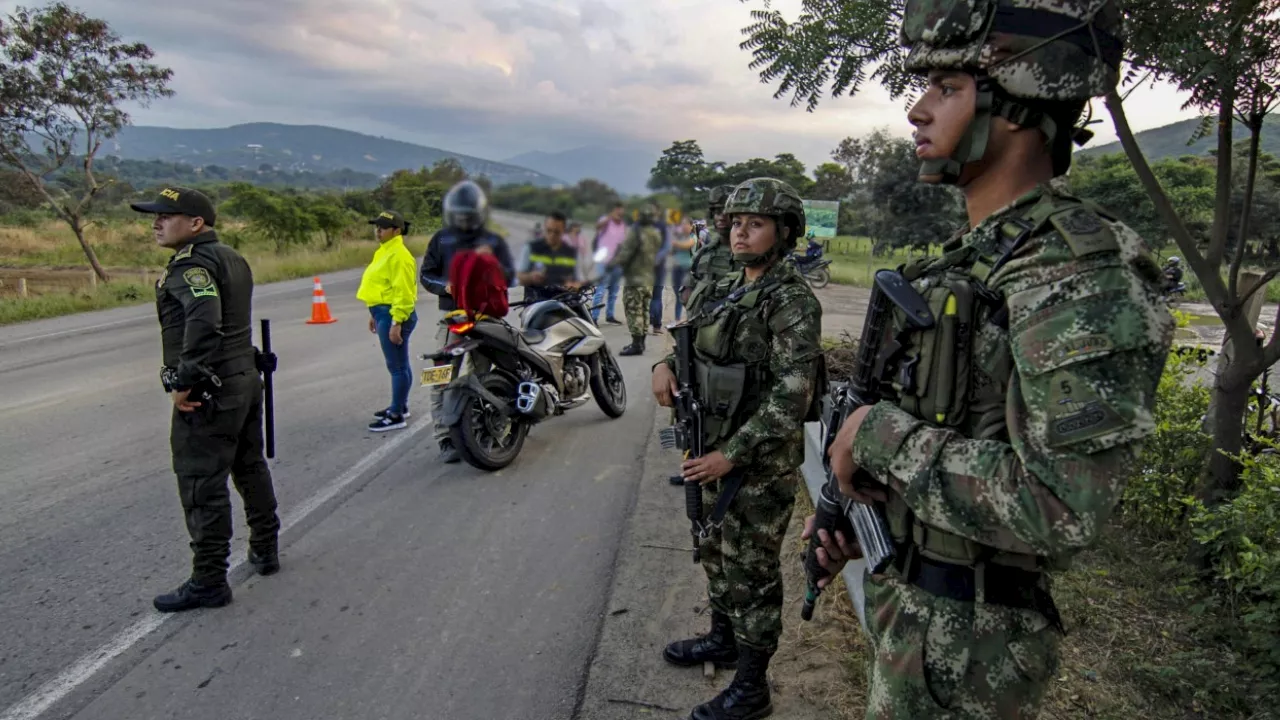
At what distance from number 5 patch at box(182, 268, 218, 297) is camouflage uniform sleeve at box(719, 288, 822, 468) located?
97.3 inches

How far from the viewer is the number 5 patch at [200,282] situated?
325cm

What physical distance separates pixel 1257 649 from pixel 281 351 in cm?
943

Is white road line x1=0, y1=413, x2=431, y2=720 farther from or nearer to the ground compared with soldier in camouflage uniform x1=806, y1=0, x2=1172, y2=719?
nearer to the ground

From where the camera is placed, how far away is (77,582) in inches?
136

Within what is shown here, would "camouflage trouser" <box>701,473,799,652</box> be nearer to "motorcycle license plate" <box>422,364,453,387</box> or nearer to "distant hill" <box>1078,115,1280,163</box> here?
"distant hill" <box>1078,115,1280,163</box>

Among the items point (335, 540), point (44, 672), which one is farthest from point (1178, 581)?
point (44, 672)

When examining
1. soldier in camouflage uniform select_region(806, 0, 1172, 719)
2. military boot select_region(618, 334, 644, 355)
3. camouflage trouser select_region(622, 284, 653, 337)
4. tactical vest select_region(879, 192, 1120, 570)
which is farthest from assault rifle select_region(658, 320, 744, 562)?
military boot select_region(618, 334, 644, 355)

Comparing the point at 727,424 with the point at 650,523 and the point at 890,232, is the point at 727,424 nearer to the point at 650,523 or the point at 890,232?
the point at 650,523

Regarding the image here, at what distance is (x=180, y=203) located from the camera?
132 inches

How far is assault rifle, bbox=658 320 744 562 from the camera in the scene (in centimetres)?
278

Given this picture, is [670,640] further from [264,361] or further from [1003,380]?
[264,361]

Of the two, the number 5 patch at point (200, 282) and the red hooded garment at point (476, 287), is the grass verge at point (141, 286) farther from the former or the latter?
the number 5 patch at point (200, 282)

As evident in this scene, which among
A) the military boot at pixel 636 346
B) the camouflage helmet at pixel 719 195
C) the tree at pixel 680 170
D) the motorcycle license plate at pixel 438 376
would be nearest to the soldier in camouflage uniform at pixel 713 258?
the camouflage helmet at pixel 719 195

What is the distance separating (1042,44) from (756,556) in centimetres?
195
